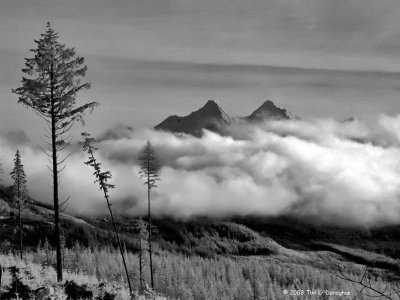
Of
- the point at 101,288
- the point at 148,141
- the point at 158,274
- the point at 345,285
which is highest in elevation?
the point at 148,141

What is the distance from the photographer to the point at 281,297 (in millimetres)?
159000

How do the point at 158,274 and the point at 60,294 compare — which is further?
the point at 158,274

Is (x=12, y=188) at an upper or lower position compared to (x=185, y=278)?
upper

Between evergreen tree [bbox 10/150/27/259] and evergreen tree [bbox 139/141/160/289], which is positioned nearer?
evergreen tree [bbox 139/141/160/289]

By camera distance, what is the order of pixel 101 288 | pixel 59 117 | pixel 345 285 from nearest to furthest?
pixel 101 288 < pixel 59 117 < pixel 345 285

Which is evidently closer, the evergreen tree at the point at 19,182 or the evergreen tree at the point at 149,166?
the evergreen tree at the point at 149,166

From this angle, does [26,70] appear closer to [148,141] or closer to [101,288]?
[101,288]

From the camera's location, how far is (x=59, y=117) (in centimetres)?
2498

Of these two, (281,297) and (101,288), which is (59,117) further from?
(281,297)

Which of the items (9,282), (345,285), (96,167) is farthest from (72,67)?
(345,285)

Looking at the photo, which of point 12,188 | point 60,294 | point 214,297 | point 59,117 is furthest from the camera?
point 214,297

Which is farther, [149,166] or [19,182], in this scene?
[19,182]

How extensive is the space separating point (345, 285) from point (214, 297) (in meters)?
94.7

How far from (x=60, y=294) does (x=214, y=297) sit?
113157 millimetres
